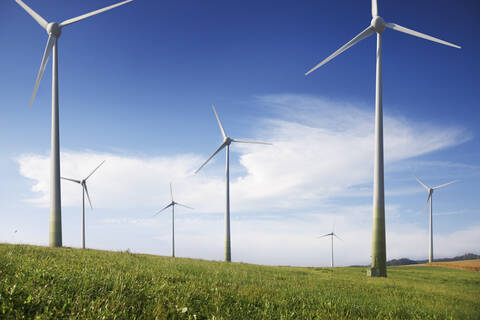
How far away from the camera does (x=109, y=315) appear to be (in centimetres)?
522

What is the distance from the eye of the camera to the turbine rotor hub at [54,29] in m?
41.1

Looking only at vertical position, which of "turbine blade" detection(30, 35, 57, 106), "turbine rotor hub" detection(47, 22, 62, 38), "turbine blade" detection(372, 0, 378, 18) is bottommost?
"turbine blade" detection(30, 35, 57, 106)

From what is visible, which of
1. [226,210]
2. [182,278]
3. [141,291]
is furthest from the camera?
[226,210]

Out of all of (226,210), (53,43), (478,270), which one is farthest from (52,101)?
(478,270)

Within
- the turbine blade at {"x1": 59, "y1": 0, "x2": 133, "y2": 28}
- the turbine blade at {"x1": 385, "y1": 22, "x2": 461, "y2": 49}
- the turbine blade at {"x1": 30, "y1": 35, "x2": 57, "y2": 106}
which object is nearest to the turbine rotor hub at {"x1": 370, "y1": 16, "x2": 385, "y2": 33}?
the turbine blade at {"x1": 385, "y1": 22, "x2": 461, "y2": 49}

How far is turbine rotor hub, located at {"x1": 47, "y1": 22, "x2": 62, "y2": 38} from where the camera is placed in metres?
41.1

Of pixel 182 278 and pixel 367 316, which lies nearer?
pixel 367 316

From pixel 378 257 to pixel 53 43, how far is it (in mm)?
44444

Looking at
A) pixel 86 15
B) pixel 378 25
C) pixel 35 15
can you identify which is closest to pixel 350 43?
pixel 378 25

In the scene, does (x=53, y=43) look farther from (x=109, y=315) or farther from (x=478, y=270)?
(x=478, y=270)

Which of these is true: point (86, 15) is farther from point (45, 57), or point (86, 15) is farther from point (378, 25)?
point (378, 25)

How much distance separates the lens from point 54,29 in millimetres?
41250

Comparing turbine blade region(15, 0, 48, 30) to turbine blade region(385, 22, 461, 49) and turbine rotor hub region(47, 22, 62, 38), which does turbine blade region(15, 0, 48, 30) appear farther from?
turbine blade region(385, 22, 461, 49)

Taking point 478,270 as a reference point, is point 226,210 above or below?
above
